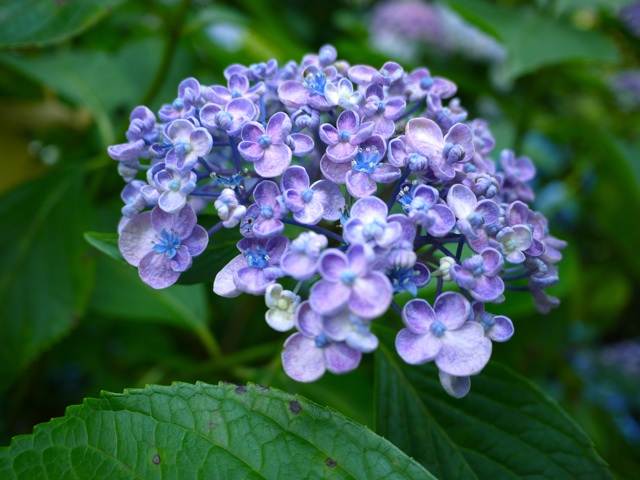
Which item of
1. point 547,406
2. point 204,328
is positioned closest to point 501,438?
point 547,406

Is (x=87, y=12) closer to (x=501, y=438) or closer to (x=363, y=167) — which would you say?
(x=363, y=167)

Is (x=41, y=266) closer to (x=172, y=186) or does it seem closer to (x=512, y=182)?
(x=172, y=186)

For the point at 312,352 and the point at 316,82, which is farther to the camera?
the point at 316,82

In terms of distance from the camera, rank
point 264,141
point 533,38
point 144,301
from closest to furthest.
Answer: point 264,141 < point 144,301 < point 533,38

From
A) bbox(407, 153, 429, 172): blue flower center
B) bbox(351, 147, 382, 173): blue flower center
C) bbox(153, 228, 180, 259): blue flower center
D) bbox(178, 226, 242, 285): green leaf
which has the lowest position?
bbox(178, 226, 242, 285): green leaf

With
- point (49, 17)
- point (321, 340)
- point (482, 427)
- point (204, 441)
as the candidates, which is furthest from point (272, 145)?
point (49, 17)

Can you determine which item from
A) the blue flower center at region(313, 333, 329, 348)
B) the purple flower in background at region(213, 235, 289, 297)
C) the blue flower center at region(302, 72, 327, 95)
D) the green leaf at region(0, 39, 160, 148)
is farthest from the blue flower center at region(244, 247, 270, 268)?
the green leaf at region(0, 39, 160, 148)

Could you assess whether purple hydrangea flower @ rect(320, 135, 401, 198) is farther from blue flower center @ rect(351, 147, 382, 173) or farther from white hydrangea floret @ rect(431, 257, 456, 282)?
→ white hydrangea floret @ rect(431, 257, 456, 282)

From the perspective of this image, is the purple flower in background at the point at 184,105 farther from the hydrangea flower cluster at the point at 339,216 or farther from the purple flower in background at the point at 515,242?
the purple flower in background at the point at 515,242

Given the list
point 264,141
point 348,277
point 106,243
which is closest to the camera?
point 348,277
